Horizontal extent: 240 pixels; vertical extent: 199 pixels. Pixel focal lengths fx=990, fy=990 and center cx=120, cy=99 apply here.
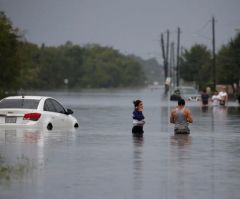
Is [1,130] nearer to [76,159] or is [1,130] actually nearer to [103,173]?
[76,159]

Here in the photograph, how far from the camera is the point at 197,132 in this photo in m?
31.0

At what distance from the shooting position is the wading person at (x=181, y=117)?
92.1 ft

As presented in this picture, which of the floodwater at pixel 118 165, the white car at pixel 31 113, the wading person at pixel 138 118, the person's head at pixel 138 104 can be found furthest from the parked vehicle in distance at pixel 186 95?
the floodwater at pixel 118 165

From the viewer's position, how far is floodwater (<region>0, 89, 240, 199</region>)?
14406 millimetres

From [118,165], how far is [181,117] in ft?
33.1

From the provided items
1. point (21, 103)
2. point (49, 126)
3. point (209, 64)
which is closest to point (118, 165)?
point (49, 126)

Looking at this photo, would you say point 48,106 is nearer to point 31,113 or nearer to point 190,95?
point 31,113

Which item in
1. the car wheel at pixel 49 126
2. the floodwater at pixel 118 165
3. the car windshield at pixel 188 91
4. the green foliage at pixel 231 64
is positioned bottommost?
the floodwater at pixel 118 165

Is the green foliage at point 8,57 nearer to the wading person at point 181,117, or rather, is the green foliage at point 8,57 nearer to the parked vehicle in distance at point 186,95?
the parked vehicle in distance at point 186,95

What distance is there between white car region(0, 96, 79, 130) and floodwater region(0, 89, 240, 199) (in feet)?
2.04

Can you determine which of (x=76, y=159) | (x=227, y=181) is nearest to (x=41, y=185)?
(x=227, y=181)

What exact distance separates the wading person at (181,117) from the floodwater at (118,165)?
529mm

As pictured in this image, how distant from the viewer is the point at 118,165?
723 inches

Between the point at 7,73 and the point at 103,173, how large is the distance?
70459mm
